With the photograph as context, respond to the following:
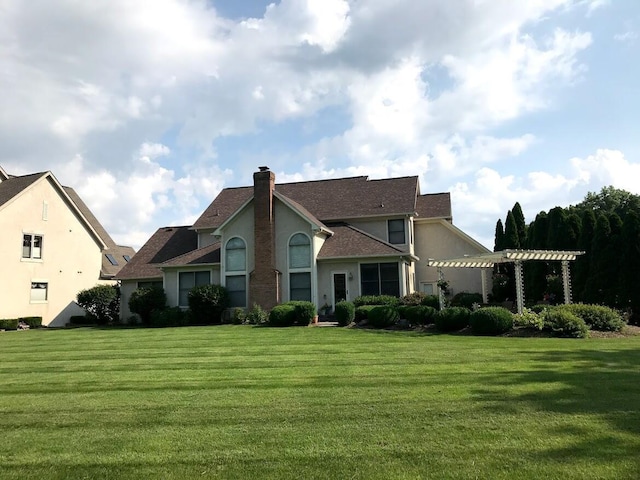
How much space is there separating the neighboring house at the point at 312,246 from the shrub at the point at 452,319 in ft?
25.0

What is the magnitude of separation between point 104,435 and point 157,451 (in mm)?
1144

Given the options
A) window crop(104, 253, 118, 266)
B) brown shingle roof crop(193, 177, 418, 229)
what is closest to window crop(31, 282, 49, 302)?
window crop(104, 253, 118, 266)

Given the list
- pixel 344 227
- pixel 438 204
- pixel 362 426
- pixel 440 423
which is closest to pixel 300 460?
pixel 362 426

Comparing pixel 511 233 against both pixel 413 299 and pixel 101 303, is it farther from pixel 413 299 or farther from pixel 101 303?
pixel 101 303

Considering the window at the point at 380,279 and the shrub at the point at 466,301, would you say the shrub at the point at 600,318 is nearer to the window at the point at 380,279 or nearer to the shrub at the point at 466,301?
the shrub at the point at 466,301

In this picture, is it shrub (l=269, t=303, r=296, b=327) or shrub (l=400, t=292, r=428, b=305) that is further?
shrub (l=400, t=292, r=428, b=305)

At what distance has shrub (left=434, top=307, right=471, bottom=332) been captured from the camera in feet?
60.8

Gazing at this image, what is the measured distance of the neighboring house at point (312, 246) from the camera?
26906mm

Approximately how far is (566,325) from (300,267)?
13.9 meters

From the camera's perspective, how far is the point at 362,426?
666 centimetres

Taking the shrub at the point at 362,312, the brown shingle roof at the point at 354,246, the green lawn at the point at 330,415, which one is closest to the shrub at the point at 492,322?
the green lawn at the point at 330,415

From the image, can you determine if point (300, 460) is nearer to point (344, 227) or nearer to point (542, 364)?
point (542, 364)

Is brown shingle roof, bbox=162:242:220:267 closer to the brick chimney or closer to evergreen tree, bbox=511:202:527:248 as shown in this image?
the brick chimney

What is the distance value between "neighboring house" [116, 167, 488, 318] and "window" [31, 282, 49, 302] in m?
5.33
